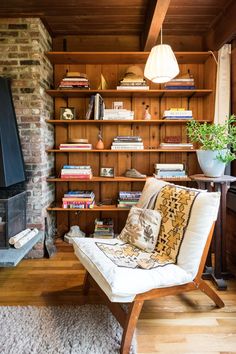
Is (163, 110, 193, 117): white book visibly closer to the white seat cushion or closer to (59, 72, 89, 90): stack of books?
(59, 72, 89, 90): stack of books

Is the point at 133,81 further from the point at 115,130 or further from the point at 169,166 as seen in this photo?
the point at 169,166

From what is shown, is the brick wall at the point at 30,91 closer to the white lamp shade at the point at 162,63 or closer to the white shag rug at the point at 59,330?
the white shag rug at the point at 59,330

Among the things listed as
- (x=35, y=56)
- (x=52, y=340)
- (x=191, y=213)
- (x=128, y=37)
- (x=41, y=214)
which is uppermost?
(x=128, y=37)

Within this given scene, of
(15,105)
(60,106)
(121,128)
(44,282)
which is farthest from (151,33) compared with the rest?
(44,282)

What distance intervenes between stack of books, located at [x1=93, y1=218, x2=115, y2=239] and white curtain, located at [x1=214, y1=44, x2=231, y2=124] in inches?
66.1

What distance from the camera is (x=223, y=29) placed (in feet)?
8.13

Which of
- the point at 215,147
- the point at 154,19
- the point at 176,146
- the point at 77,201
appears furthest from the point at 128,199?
the point at 154,19

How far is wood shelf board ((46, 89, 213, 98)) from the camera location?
109 inches

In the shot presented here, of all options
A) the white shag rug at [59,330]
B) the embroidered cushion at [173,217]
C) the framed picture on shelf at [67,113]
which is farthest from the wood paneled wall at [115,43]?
the white shag rug at [59,330]

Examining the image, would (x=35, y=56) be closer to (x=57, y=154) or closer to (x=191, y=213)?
(x=57, y=154)

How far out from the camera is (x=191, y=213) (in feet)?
5.71

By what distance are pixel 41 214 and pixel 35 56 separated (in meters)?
1.57

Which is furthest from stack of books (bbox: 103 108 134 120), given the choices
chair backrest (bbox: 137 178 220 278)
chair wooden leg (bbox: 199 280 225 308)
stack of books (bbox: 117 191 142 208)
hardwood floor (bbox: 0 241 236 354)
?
chair wooden leg (bbox: 199 280 225 308)

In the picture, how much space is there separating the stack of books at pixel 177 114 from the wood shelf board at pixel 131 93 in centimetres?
20
